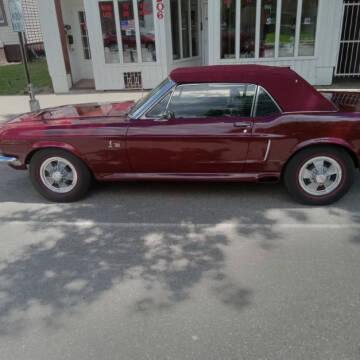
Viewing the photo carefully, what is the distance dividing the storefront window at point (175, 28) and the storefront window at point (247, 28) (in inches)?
79.1

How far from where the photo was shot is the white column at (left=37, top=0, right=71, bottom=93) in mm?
10680

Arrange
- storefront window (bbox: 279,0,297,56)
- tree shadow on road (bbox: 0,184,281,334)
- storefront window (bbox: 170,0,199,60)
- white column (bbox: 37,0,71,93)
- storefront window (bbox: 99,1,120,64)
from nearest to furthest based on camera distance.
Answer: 1. tree shadow on road (bbox: 0,184,281,334)
2. storefront window (bbox: 279,0,297,56)
3. storefront window (bbox: 99,1,120,64)
4. white column (bbox: 37,0,71,93)
5. storefront window (bbox: 170,0,199,60)

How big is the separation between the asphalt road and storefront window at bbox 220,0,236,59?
7195 millimetres

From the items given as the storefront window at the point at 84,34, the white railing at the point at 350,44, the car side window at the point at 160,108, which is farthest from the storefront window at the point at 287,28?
the car side window at the point at 160,108

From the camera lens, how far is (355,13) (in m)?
10.8

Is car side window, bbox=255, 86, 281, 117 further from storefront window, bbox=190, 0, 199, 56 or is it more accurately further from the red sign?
storefront window, bbox=190, 0, 199, 56

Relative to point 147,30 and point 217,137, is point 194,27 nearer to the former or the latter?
point 147,30

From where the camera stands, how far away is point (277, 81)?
413 centimetres

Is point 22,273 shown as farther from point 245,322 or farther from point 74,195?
point 245,322

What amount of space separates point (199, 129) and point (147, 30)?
7.62 metres

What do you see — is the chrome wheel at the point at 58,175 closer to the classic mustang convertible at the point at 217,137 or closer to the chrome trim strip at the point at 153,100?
the classic mustang convertible at the point at 217,137

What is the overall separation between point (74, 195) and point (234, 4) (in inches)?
316

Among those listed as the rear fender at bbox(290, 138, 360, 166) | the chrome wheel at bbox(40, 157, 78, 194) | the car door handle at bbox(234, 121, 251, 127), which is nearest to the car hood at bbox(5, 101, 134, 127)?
the chrome wheel at bbox(40, 157, 78, 194)

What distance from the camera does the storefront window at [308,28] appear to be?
396 inches
